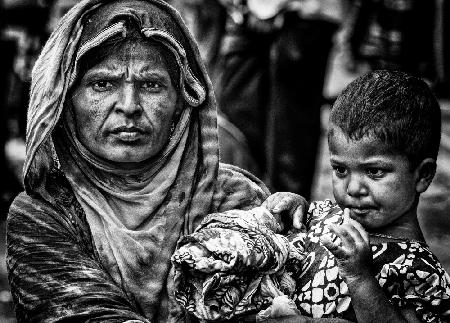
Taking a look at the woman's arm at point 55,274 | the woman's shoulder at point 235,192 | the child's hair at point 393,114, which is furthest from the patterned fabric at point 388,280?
the woman's arm at point 55,274

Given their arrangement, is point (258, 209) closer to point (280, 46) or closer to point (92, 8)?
Answer: point (92, 8)

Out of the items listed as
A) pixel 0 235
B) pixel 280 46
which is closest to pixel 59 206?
pixel 280 46

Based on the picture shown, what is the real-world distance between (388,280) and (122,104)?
1299 millimetres

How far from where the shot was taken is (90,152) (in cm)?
509

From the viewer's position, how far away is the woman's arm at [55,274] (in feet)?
15.7

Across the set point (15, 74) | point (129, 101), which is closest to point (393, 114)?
point (129, 101)

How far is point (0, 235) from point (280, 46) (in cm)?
301

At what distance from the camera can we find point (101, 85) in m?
5.04

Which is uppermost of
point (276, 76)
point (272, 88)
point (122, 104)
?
point (122, 104)

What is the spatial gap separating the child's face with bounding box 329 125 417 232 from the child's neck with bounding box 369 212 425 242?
2 cm

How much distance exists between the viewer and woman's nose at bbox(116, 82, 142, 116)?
16.4ft

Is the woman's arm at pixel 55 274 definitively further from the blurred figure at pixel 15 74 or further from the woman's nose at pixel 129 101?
the blurred figure at pixel 15 74

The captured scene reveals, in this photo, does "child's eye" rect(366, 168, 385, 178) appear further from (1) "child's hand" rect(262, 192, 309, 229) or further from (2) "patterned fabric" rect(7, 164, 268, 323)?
(2) "patterned fabric" rect(7, 164, 268, 323)

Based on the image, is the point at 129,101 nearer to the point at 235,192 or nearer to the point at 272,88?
the point at 235,192
